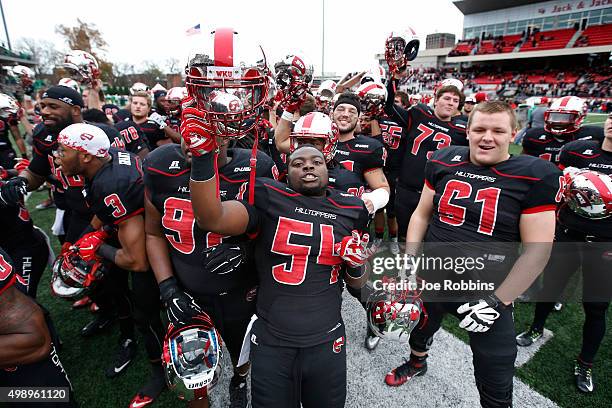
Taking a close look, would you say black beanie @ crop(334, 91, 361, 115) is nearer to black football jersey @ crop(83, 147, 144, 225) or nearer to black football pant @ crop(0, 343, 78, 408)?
black football jersey @ crop(83, 147, 144, 225)

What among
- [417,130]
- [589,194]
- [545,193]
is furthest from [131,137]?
[589,194]

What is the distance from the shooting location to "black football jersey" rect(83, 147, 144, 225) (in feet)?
8.32

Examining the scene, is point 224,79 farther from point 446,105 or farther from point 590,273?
point 446,105

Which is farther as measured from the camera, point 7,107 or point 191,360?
point 7,107

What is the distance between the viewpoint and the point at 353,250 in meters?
2.01

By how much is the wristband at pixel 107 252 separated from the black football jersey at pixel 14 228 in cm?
108

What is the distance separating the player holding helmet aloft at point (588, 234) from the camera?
9.52ft

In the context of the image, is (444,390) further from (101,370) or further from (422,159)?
(101,370)

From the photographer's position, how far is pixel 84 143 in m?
2.65

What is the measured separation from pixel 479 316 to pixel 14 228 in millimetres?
3976

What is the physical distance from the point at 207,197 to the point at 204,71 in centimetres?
53

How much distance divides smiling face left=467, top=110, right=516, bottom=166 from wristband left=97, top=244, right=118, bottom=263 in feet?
9.37

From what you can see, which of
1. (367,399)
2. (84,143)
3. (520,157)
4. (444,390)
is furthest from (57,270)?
(520,157)

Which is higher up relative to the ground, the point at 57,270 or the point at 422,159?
the point at 422,159
